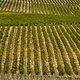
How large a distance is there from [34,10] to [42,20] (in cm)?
1648

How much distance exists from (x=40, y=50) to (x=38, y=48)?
0.64m

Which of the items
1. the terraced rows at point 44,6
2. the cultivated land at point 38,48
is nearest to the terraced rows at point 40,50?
the cultivated land at point 38,48

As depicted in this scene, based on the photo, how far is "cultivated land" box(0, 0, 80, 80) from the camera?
1902cm

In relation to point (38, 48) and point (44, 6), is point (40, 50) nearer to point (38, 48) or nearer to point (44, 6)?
point (38, 48)

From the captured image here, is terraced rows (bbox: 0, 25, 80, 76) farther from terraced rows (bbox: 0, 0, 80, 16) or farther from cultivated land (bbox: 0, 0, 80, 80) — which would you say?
terraced rows (bbox: 0, 0, 80, 16)

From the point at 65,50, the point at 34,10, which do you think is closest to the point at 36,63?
the point at 65,50

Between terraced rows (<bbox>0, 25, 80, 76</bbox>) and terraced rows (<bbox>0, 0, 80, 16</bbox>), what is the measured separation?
18291 millimetres

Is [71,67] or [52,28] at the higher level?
[71,67]

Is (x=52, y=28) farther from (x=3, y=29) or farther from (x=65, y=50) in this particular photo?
(x=65, y=50)

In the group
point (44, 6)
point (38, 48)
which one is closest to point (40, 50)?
point (38, 48)

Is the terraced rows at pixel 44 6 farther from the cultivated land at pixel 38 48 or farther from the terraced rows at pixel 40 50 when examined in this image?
the terraced rows at pixel 40 50

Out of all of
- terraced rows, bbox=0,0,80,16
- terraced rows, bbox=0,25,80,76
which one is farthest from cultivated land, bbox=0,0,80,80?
terraced rows, bbox=0,0,80,16

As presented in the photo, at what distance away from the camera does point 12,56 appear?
2208cm

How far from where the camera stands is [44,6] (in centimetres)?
5728
